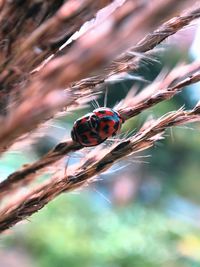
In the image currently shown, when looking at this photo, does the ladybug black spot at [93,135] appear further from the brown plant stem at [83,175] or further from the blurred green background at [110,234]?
the blurred green background at [110,234]

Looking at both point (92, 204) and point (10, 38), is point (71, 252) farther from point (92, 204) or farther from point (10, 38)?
point (10, 38)

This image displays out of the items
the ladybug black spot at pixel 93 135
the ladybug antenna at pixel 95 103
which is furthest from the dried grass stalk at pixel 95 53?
the ladybug antenna at pixel 95 103

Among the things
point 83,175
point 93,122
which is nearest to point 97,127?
point 93,122

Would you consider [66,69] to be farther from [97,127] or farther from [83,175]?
[97,127]

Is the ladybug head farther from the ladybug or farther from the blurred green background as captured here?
the blurred green background

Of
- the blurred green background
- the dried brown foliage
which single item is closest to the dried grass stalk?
the dried brown foliage

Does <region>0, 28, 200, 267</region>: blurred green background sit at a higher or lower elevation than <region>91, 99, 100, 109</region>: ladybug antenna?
higher

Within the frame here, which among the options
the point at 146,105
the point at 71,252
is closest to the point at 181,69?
the point at 146,105
